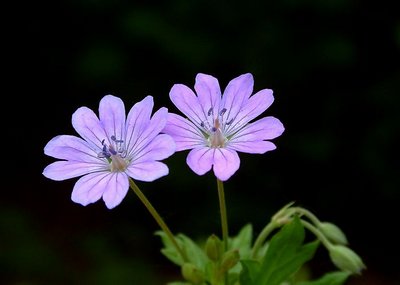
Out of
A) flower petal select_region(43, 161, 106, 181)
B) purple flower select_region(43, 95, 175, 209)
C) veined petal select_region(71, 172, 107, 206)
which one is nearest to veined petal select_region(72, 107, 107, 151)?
purple flower select_region(43, 95, 175, 209)

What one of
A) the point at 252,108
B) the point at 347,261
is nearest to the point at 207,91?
the point at 252,108

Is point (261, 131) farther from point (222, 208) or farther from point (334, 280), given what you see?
point (334, 280)

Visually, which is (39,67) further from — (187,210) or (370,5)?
(370,5)

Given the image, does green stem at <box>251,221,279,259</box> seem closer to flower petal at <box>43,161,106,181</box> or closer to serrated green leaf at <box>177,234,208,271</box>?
serrated green leaf at <box>177,234,208,271</box>

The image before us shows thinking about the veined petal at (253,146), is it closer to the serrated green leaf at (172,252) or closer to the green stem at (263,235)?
the green stem at (263,235)

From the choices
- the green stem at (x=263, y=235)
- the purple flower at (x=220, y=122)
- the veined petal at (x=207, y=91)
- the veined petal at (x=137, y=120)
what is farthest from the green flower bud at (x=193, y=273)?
the veined petal at (x=207, y=91)

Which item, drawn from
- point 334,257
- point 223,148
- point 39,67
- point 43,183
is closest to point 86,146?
point 223,148

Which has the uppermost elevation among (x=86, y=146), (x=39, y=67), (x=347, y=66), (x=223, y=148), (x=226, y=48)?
(x=39, y=67)
